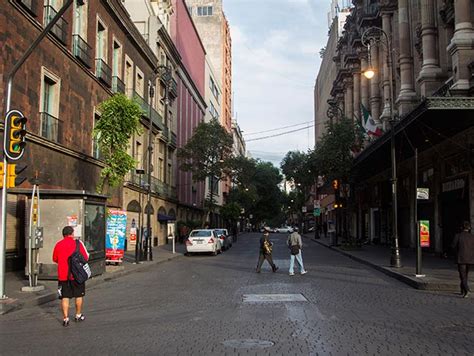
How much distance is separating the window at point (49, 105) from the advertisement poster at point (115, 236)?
156 inches

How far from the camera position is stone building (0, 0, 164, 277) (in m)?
15.6

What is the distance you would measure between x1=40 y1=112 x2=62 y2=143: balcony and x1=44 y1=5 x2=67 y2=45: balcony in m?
3.29

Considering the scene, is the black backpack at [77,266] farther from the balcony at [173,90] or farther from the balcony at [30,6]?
the balcony at [173,90]

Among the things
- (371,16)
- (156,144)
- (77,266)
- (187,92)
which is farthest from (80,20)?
(187,92)

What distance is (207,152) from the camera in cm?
4519

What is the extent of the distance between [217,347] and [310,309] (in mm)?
3702

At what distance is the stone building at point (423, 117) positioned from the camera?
20391mm

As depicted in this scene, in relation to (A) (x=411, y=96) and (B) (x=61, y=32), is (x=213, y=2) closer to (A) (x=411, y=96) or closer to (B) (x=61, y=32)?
(A) (x=411, y=96)

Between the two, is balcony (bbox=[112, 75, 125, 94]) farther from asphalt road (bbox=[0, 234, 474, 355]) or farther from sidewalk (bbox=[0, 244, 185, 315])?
asphalt road (bbox=[0, 234, 474, 355])

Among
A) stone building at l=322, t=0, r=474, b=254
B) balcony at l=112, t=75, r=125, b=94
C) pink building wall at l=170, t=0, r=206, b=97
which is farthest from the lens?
pink building wall at l=170, t=0, r=206, b=97

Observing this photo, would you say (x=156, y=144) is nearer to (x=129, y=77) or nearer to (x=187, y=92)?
(x=129, y=77)

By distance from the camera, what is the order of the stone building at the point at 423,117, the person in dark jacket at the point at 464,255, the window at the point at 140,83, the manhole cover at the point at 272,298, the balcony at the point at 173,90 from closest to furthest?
the manhole cover at the point at 272,298, the person in dark jacket at the point at 464,255, the stone building at the point at 423,117, the window at the point at 140,83, the balcony at the point at 173,90

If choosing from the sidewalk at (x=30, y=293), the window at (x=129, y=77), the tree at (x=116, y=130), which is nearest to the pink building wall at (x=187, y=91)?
the window at (x=129, y=77)

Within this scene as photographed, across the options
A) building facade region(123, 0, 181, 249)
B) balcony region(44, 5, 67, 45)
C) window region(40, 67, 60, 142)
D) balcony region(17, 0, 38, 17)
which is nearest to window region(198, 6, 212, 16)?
building facade region(123, 0, 181, 249)
